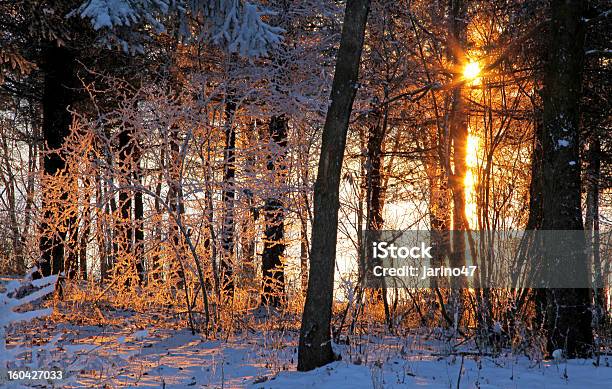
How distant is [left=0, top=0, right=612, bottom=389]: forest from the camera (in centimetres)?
673

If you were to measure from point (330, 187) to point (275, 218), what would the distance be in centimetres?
523

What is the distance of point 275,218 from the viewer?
38.5ft

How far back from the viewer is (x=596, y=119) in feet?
33.5

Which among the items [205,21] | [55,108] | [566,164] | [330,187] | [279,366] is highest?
[205,21]

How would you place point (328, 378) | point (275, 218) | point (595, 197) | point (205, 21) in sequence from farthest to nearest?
point (595, 197) → point (275, 218) → point (205, 21) → point (328, 378)

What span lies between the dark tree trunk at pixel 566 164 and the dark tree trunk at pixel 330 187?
270 cm

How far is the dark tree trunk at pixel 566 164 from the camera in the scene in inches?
283

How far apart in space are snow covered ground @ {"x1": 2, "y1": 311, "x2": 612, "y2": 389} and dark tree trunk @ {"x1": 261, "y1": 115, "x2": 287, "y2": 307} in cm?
228

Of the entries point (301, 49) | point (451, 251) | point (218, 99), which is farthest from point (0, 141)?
point (451, 251)

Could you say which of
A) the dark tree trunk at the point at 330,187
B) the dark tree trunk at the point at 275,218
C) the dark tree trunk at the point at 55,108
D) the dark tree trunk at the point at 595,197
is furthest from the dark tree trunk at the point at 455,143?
the dark tree trunk at the point at 55,108

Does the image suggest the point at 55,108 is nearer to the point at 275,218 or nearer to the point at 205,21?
the point at 205,21

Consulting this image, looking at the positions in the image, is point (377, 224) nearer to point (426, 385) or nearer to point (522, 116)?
point (522, 116)

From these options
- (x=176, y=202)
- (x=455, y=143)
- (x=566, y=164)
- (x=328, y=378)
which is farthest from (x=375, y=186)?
(x=328, y=378)

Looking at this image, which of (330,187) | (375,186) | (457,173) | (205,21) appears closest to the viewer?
(330,187)
